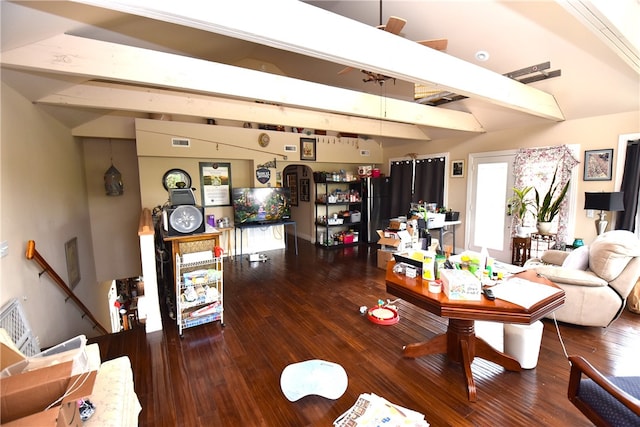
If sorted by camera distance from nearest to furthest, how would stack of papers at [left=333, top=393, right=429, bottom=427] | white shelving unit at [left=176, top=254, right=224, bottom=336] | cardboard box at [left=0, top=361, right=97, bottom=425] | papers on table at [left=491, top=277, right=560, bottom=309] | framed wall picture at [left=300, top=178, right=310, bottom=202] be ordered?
cardboard box at [left=0, top=361, right=97, bottom=425] < stack of papers at [left=333, top=393, right=429, bottom=427] < papers on table at [left=491, top=277, right=560, bottom=309] < white shelving unit at [left=176, top=254, right=224, bottom=336] < framed wall picture at [left=300, top=178, right=310, bottom=202]

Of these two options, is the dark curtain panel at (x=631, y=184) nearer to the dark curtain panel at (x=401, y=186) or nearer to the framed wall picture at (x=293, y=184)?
the dark curtain panel at (x=401, y=186)

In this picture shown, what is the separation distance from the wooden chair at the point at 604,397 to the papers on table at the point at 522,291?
40 centimetres

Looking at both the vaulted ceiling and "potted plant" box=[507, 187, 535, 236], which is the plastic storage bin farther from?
"potted plant" box=[507, 187, 535, 236]

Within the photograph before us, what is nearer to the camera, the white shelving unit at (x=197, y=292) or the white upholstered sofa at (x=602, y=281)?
the white upholstered sofa at (x=602, y=281)


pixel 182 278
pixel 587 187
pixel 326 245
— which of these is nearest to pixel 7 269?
pixel 182 278

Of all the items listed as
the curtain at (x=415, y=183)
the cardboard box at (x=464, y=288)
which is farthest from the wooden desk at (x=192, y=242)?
the curtain at (x=415, y=183)

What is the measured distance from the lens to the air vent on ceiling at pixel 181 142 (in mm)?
4809

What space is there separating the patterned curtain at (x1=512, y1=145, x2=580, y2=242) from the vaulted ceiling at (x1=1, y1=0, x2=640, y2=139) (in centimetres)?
48

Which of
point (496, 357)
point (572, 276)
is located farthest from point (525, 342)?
point (572, 276)

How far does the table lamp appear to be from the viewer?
11.1ft

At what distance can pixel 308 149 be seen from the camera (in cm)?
611

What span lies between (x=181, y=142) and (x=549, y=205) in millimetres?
5984

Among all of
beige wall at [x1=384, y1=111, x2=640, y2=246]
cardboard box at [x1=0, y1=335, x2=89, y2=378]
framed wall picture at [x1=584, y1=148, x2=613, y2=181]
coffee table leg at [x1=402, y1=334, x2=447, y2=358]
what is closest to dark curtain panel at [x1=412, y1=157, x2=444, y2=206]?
beige wall at [x1=384, y1=111, x2=640, y2=246]

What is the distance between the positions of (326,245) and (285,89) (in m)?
3.82
